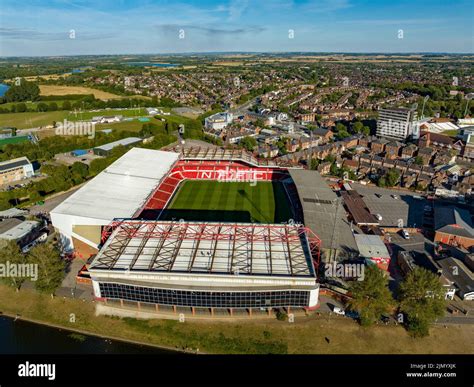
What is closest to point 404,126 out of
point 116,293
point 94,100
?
point 116,293

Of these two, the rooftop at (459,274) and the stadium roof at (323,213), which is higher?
the stadium roof at (323,213)

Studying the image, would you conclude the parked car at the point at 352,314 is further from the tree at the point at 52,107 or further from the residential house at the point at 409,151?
the tree at the point at 52,107

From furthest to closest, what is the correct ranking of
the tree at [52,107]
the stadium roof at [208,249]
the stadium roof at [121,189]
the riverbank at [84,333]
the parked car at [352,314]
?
1. the tree at [52,107]
2. the stadium roof at [121,189]
3. the parked car at [352,314]
4. the stadium roof at [208,249]
5. the riverbank at [84,333]

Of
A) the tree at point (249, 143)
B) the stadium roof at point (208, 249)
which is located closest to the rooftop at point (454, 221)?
the stadium roof at point (208, 249)

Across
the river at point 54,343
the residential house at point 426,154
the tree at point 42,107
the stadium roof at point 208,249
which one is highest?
the tree at point 42,107

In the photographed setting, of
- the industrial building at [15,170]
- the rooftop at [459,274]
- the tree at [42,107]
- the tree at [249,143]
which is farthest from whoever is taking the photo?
the tree at [42,107]

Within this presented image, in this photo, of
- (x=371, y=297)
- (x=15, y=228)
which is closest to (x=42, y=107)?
(x=15, y=228)

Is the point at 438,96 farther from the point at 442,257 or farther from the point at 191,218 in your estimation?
the point at 191,218

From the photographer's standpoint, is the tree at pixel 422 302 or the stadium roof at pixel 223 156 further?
the stadium roof at pixel 223 156
